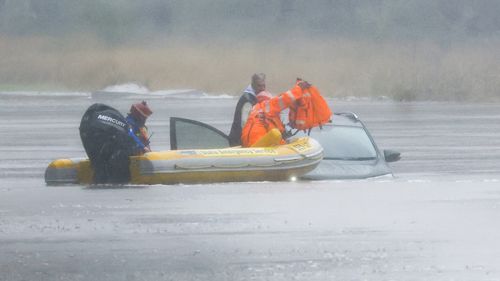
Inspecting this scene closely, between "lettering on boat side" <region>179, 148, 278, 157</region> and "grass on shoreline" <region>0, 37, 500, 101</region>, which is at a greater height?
"lettering on boat side" <region>179, 148, 278, 157</region>

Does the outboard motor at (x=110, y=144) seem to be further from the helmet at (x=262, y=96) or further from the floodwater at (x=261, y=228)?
the helmet at (x=262, y=96)

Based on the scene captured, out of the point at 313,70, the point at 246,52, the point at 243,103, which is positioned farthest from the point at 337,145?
the point at 313,70

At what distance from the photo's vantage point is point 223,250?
38.3ft

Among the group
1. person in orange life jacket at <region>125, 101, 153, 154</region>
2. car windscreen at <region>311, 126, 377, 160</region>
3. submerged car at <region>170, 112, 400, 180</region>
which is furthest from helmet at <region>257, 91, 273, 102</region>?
person in orange life jacket at <region>125, 101, 153, 154</region>

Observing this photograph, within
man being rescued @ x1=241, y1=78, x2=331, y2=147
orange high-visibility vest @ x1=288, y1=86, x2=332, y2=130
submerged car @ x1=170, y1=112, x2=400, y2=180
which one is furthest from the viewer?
orange high-visibility vest @ x1=288, y1=86, x2=332, y2=130

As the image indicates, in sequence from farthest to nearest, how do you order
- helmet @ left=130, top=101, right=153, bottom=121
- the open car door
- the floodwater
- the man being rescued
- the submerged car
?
the open car door, the man being rescued, the submerged car, helmet @ left=130, top=101, right=153, bottom=121, the floodwater

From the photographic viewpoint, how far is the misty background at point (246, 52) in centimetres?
5984

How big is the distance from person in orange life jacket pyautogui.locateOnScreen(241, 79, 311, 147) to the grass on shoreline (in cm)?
4285

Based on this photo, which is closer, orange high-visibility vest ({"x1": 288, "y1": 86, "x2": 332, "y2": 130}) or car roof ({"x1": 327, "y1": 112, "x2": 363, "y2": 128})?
orange high-visibility vest ({"x1": 288, "y1": 86, "x2": 332, "y2": 130})

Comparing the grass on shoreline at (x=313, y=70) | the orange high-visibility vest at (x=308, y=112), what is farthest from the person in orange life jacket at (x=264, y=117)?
the grass on shoreline at (x=313, y=70)

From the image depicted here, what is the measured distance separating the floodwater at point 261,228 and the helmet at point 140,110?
930 millimetres

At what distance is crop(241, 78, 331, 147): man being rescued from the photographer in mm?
18828

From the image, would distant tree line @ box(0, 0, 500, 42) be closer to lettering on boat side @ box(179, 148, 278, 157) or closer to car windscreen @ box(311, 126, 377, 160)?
car windscreen @ box(311, 126, 377, 160)

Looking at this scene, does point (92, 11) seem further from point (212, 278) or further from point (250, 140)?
point (212, 278)
